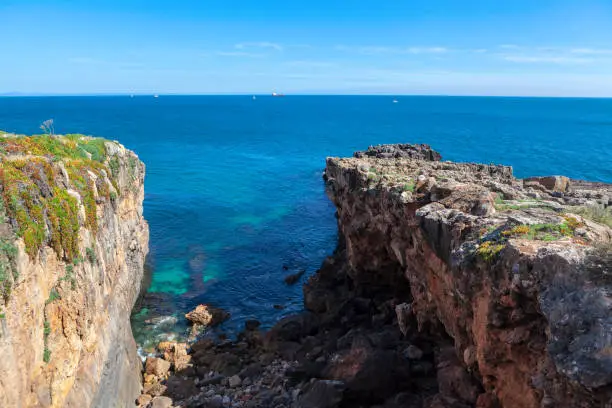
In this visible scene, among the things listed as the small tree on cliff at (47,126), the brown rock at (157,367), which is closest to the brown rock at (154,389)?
the brown rock at (157,367)

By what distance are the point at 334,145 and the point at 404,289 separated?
8393cm

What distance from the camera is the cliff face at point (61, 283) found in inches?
568

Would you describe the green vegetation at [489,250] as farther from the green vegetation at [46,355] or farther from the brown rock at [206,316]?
the brown rock at [206,316]

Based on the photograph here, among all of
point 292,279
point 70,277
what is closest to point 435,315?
point 70,277

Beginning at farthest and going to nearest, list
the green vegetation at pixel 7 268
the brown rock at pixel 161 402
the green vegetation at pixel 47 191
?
the brown rock at pixel 161 402 → the green vegetation at pixel 47 191 → the green vegetation at pixel 7 268

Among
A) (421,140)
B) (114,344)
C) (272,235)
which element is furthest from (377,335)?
(421,140)

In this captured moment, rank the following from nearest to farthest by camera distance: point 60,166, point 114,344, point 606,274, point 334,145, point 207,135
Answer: point 606,274 < point 60,166 < point 114,344 < point 334,145 < point 207,135

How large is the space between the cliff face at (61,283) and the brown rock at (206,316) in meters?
5.72

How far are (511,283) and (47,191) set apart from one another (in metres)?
18.0

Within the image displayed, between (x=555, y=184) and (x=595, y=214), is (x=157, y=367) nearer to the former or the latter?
(x=595, y=214)

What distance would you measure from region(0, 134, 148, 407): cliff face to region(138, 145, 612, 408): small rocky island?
4.51 meters

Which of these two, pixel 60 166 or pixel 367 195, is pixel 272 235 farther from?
pixel 60 166

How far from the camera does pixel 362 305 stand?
28.8 meters

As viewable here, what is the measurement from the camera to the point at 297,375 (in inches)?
885
